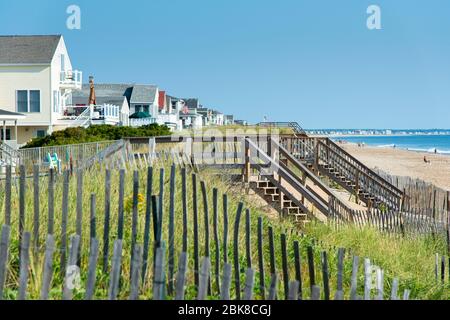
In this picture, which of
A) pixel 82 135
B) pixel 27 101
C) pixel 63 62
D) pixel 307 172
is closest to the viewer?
pixel 307 172

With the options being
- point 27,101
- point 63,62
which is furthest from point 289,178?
point 63,62

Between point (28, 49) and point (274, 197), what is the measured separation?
100.0 feet

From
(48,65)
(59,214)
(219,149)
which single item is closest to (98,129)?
(48,65)

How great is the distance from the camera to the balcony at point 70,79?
150 ft

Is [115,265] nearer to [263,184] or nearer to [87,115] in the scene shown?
[263,184]

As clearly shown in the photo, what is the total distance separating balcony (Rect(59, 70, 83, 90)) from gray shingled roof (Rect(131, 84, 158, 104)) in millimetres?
Answer: 32566

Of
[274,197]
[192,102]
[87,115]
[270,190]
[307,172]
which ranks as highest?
[192,102]

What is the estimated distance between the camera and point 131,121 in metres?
64.8

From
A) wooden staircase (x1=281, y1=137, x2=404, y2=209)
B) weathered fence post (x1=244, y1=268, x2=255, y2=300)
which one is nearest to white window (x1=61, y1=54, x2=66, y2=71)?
wooden staircase (x1=281, y1=137, x2=404, y2=209)

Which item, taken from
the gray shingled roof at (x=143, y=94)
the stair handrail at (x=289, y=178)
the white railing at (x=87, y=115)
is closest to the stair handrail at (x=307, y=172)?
the stair handrail at (x=289, y=178)

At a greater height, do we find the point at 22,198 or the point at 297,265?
the point at 22,198

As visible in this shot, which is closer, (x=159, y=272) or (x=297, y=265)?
(x=159, y=272)

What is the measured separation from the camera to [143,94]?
266ft
